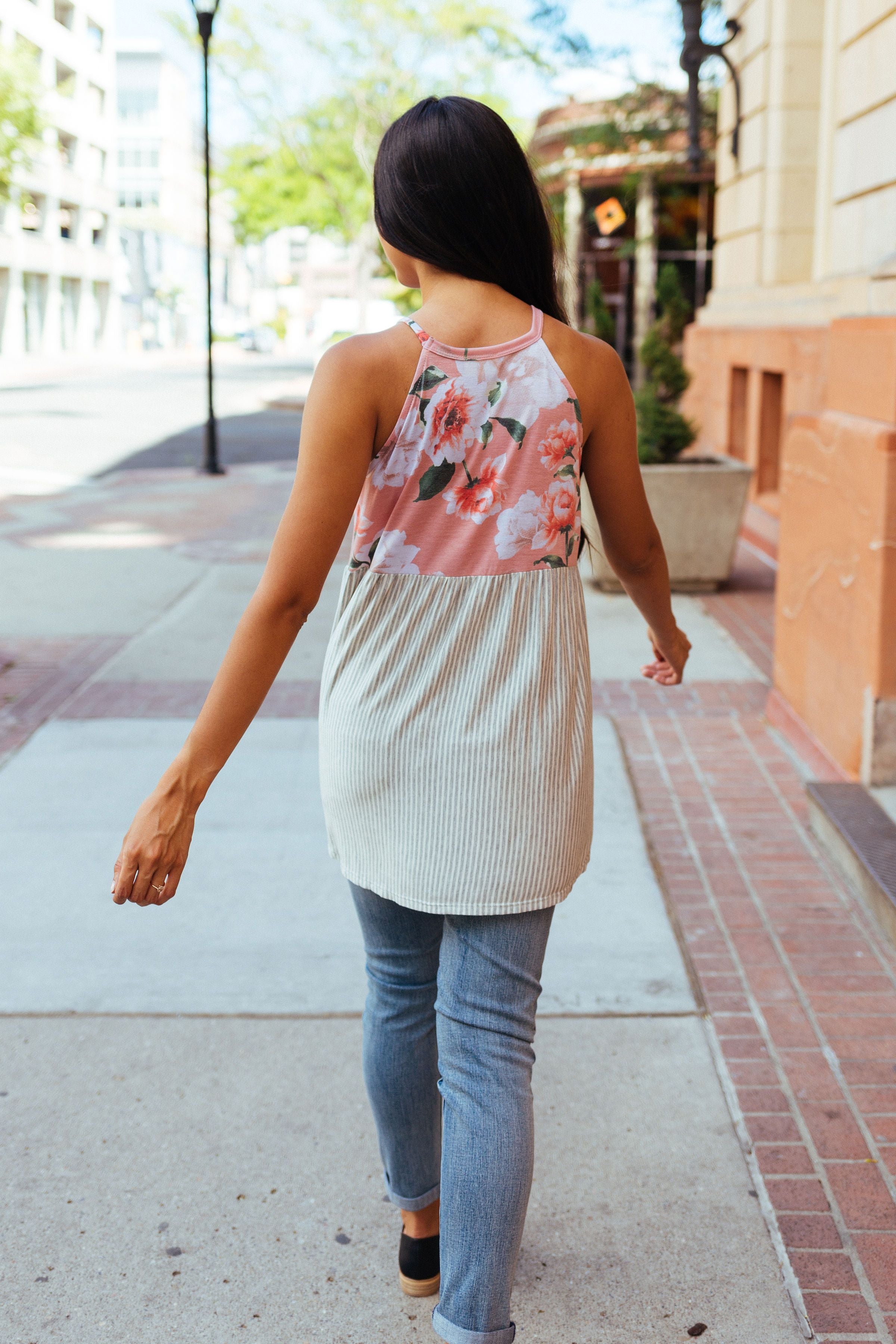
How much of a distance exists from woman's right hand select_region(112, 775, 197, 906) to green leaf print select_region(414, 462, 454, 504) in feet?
1.69

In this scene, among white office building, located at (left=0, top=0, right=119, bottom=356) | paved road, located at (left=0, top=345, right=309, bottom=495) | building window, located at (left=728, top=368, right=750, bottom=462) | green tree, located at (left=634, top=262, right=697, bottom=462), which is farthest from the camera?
white office building, located at (left=0, top=0, right=119, bottom=356)

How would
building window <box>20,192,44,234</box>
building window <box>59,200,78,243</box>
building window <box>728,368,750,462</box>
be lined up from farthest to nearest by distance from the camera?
building window <box>59,200,78,243</box> → building window <box>20,192,44,234</box> → building window <box>728,368,750,462</box>

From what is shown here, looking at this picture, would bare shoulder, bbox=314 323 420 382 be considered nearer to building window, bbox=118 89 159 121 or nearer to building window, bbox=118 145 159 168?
building window, bbox=118 145 159 168

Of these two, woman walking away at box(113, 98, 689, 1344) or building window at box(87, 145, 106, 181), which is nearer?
woman walking away at box(113, 98, 689, 1344)

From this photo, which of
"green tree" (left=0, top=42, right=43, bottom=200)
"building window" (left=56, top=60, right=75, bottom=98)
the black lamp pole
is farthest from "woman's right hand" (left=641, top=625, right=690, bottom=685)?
"building window" (left=56, top=60, right=75, bottom=98)

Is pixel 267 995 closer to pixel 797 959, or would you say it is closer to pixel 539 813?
pixel 797 959

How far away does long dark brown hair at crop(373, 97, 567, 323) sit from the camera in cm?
182

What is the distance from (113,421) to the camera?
23.9 meters

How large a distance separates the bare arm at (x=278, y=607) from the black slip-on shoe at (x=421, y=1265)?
853 millimetres

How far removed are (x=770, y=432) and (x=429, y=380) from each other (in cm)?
983

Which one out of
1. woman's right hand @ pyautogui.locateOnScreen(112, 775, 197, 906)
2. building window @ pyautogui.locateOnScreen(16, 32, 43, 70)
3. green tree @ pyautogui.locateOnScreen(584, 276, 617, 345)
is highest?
building window @ pyautogui.locateOnScreen(16, 32, 43, 70)

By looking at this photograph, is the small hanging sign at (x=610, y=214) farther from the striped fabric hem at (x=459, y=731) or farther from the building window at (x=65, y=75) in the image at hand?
the building window at (x=65, y=75)

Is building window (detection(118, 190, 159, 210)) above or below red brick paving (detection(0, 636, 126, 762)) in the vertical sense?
above

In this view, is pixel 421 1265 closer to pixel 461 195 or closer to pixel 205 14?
pixel 461 195
